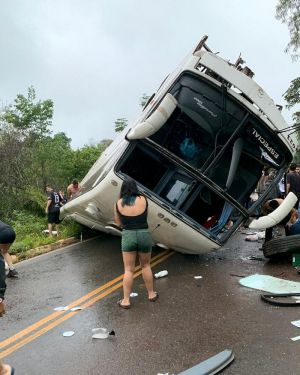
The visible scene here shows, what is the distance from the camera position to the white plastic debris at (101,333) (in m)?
4.74

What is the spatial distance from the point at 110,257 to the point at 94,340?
4256mm

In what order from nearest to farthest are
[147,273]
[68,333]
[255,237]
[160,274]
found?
[68,333]
[147,273]
[160,274]
[255,237]

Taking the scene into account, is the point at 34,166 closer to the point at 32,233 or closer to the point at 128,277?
the point at 32,233

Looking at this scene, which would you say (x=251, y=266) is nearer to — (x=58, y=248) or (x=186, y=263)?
(x=186, y=263)

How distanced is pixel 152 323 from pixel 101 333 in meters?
0.60

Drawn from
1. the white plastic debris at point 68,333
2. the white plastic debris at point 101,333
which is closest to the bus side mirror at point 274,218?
the white plastic debris at point 101,333

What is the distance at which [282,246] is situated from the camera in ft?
24.0

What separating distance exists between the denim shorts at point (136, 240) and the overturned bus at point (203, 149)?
1053 millimetres

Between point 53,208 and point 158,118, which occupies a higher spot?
point 158,118

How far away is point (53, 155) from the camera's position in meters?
18.8

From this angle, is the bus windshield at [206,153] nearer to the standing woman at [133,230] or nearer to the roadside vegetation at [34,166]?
the standing woman at [133,230]

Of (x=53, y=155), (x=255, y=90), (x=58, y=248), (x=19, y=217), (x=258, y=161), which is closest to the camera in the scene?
(x=255, y=90)

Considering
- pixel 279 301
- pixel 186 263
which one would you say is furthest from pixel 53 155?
pixel 279 301

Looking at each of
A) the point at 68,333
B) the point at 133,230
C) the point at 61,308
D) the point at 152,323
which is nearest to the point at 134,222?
the point at 133,230
